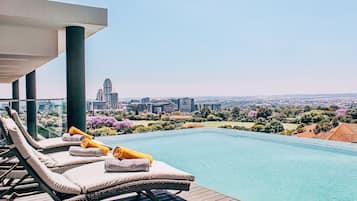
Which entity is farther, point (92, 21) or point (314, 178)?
point (92, 21)

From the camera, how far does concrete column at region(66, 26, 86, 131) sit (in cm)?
638

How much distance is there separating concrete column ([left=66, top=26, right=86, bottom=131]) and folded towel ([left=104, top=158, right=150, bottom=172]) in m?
3.66

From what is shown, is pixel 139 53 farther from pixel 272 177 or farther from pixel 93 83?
pixel 272 177

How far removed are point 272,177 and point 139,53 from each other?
477 inches

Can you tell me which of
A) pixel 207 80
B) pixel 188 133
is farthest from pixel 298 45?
pixel 188 133

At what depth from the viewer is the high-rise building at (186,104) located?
14.0 m

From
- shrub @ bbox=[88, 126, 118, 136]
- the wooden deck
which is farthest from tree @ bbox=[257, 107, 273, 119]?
the wooden deck

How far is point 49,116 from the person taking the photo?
7.57 metres

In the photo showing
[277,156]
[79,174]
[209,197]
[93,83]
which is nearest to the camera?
[79,174]

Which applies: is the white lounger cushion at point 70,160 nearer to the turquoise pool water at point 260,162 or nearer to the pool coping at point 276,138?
the turquoise pool water at point 260,162

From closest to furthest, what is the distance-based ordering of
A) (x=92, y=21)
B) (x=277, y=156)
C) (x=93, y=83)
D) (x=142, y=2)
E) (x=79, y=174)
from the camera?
(x=79, y=174) → (x=92, y=21) → (x=277, y=156) → (x=142, y=2) → (x=93, y=83)

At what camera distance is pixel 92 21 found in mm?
6242

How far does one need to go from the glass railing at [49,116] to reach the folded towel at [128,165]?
14.4ft

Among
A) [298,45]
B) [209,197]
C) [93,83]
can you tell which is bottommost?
[209,197]
